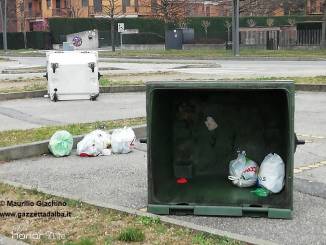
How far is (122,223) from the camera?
204 inches

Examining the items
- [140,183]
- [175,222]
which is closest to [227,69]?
[140,183]

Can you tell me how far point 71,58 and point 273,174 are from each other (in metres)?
9.87

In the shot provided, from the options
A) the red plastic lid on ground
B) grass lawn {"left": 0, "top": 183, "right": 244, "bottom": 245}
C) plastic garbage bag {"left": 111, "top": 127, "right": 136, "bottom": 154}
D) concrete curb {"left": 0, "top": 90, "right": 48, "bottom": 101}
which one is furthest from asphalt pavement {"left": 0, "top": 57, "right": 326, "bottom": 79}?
grass lawn {"left": 0, "top": 183, "right": 244, "bottom": 245}

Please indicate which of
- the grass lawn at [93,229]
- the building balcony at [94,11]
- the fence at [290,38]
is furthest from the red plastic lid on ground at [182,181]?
Answer: the building balcony at [94,11]

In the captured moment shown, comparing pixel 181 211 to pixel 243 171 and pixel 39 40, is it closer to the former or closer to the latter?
pixel 243 171

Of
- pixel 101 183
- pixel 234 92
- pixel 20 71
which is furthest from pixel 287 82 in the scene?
pixel 20 71

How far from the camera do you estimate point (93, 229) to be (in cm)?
503

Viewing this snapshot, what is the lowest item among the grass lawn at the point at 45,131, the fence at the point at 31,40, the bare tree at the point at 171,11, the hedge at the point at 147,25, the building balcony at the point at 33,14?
the grass lawn at the point at 45,131

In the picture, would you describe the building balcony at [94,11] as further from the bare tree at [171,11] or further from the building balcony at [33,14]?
the bare tree at [171,11]

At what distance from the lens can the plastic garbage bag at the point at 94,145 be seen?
8352mm

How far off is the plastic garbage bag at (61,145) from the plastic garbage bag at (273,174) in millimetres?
3405

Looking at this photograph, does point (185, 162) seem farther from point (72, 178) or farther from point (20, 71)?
point (20, 71)

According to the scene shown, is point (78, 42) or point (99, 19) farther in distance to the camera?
point (99, 19)

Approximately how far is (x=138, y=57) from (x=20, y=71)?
49.8 feet
